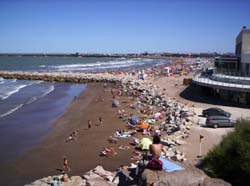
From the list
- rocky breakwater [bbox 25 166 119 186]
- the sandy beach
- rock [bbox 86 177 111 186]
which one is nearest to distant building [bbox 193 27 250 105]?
the sandy beach

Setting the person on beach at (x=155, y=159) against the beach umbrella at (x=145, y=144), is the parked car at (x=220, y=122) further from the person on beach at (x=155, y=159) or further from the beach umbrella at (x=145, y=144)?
the person on beach at (x=155, y=159)

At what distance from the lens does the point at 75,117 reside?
24.8m

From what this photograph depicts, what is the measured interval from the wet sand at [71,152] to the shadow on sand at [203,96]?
9.43m

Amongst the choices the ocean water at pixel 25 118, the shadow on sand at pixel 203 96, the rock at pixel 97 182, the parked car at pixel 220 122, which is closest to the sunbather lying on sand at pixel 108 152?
the rock at pixel 97 182

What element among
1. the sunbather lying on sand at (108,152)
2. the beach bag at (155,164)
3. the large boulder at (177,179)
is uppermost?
the beach bag at (155,164)

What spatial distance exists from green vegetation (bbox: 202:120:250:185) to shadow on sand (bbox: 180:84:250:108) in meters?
16.4

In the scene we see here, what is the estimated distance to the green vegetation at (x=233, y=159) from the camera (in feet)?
29.7

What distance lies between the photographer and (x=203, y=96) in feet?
100

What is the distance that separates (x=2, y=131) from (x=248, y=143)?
1672cm

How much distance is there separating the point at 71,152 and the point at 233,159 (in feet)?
31.3

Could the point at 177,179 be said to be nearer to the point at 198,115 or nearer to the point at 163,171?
the point at 163,171

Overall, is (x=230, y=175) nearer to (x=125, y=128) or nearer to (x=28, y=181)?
(x=28, y=181)

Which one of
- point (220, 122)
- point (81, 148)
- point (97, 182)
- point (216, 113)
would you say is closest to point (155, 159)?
point (97, 182)

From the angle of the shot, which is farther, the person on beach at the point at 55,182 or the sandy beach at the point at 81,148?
the sandy beach at the point at 81,148
